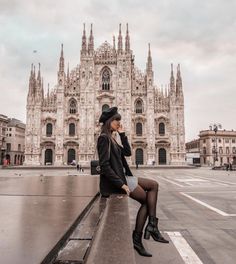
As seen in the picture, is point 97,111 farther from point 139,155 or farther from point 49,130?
point 139,155

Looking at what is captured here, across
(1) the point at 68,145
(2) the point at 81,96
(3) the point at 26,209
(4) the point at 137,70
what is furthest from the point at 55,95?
(3) the point at 26,209

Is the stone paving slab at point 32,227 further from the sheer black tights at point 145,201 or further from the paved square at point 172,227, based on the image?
the sheer black tights at point 145,201

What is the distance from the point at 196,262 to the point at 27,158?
1636 inches

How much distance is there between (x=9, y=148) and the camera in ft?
214

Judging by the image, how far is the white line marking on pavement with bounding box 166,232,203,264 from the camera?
380 cm

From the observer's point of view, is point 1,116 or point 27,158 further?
point 1,116

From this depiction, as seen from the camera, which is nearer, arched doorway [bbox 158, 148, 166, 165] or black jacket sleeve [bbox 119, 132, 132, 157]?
black jacket sleeve [bbox 119, 132, 132, 157]

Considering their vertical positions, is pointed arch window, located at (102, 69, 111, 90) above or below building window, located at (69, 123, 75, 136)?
above

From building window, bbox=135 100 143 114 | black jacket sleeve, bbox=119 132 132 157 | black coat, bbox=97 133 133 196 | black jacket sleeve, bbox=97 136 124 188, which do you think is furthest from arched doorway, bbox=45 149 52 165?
black jacket sleeve, bbox=97 136 124 188

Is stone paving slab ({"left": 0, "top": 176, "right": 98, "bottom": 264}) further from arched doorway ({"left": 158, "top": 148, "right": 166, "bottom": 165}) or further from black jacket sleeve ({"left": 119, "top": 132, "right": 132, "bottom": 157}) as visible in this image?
arched doorway ({"left": 158, "top": 148, "right": 166, "bottom": 165})

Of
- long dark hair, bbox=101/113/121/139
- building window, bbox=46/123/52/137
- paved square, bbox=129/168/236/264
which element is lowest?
paved square, bbox=129/168/236/264

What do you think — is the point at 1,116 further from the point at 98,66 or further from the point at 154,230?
the point at 154,230

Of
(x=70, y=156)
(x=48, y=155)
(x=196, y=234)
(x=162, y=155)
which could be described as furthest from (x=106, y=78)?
(x=196, y=234)

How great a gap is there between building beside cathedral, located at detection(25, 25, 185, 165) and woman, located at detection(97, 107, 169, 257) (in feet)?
129
